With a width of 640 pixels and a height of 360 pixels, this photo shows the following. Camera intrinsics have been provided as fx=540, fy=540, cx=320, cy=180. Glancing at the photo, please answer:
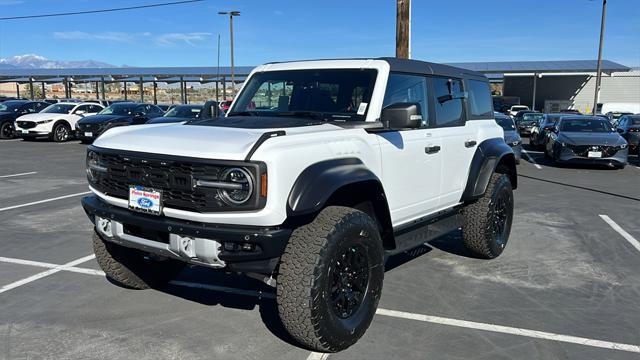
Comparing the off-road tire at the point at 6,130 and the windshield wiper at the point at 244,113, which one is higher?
the windshield wiper at the point at 244,113

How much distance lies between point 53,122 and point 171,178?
2019cm

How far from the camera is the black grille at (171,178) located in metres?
3.28

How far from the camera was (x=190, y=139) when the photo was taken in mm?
3545

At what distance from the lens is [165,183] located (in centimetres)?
346

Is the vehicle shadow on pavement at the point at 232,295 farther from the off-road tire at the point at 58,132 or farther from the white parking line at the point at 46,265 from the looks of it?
the off-road tire at the point at 58,132

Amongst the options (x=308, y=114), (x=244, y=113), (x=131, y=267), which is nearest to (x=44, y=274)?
(x=131, y=267)

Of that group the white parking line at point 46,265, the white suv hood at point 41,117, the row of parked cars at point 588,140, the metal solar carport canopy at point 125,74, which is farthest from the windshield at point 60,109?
the metal solar carport canopy at point 125,74

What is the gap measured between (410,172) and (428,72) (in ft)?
3.84

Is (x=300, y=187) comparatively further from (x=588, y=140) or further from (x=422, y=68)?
(x=588, y=140)

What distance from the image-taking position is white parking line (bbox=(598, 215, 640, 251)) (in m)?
6.60

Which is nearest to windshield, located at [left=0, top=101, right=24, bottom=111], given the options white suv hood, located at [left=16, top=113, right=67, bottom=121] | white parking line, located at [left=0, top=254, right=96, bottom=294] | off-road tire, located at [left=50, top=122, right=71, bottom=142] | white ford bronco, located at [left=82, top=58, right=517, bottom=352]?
white suv hood, located at [left=16, top=113, right=67, bottom=121]

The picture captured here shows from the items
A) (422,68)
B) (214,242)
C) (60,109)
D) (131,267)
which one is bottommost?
(131,267)

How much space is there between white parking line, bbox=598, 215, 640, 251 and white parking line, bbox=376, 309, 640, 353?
3106 millimetres

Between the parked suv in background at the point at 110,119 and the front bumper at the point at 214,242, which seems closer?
the front bumper at the point at 214,242
